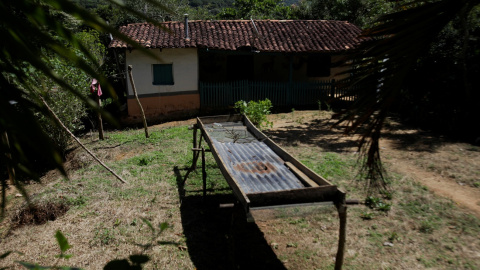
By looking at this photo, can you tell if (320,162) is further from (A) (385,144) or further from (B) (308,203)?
(B) (308,203)

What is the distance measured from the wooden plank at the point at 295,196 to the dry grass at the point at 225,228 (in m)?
0.13

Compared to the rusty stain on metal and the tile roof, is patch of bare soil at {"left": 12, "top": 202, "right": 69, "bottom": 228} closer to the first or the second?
the rusty stain on metal

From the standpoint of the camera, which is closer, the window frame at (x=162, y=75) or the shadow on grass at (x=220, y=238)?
the shadow on grass at (x=220, y=238)

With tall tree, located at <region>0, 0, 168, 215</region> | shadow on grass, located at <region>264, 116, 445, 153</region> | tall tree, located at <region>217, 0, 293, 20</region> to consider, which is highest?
tall tree, located at <region>217, 0, 293, 20</region>

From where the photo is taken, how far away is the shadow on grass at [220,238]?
182 inches

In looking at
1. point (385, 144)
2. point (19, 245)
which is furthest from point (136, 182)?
point (385, 144)

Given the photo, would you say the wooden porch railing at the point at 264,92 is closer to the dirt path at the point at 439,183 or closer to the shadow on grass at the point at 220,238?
the dirt path at the point at 439,183

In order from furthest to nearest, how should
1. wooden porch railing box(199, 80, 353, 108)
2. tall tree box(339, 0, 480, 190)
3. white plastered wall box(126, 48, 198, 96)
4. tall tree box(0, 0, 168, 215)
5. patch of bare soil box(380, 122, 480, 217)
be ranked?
wooden porch railing box(199, 80, 353, 108)
white plastered wall box(126, 48, 198, 96)
patch of bare soil box(380, 122, 480, 217)
tall tree box(339, 0, 480, 190)
tall tree box(0, 0, 168, 215)

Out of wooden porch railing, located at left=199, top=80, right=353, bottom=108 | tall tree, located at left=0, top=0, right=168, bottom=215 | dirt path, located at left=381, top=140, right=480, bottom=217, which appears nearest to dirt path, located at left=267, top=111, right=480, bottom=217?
dirt path, located at left=381, top=140, right=480, bottom=217

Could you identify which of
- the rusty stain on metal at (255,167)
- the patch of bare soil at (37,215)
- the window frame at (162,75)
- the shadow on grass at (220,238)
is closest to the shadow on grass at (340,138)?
the rusty stain on metal at (255,167)

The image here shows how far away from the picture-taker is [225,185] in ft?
23.6

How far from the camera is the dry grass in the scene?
184 inches

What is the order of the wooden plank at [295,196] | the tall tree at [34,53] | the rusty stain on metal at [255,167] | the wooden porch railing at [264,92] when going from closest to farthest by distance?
the tall tree at [34,53]
the wooden plank at [295,196]
the rusty stain on metal at [255,167]
the wooden porch railing at [264,92]

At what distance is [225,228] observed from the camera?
5605 mm
